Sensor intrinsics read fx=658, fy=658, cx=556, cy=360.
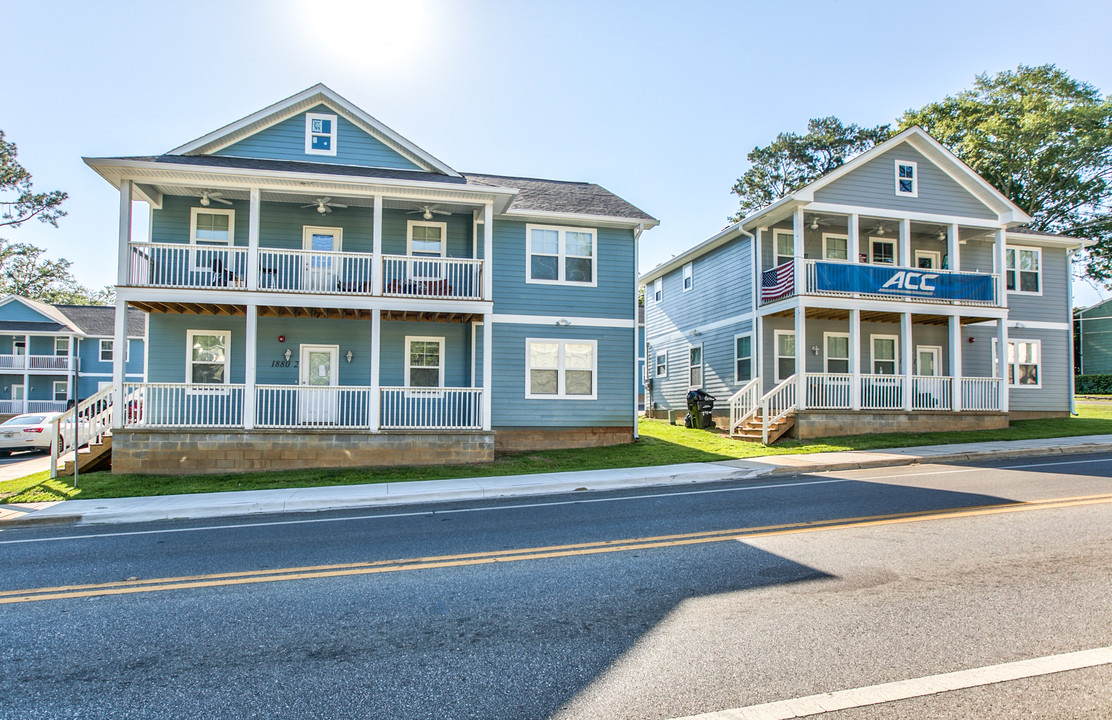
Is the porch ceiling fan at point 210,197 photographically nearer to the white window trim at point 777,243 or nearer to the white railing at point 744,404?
the white railing at point 744,404

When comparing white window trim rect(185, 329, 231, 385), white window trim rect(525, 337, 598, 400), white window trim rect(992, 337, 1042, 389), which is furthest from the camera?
white window trim rect(992, 337, 1042, 389)

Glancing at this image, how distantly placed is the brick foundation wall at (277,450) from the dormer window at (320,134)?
765 centimetres

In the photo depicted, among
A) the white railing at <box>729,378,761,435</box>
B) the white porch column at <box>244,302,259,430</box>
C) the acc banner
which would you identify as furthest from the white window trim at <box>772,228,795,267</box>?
the white porch column at <box>244,302,259,430</box>

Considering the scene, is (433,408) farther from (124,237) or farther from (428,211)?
(124,237)

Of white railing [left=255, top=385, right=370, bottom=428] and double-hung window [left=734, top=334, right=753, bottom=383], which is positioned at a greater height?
double-hung window [left=734, top=334, right=753, bottom=383]

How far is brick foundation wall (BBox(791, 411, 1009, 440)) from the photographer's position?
17750 mm

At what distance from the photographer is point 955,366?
19062 millimetres

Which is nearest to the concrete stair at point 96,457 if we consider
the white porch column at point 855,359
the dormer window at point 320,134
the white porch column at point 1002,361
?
the dormer window at point 320,134

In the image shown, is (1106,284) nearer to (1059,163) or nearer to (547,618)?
(1059,163)

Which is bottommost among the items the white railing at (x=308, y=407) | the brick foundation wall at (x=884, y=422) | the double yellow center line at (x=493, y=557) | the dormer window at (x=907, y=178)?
the double yellow center line at (x=493, y=557)

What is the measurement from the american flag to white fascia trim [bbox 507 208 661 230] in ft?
13.3

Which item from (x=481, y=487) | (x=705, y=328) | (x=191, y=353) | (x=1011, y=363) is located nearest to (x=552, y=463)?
(x=481, y=487)

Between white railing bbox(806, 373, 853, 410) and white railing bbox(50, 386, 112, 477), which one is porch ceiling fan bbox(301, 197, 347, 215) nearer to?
white railing bbox(50, 386, 112, 477)

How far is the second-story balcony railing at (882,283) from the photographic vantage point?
18609mm
